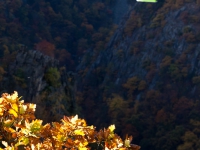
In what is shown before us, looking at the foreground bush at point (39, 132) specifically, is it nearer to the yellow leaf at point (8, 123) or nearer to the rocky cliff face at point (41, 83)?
the yellow leaf at point (8, 123)

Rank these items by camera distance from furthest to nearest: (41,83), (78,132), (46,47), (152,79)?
(46,47), (152,79), (41,83), (78,132)

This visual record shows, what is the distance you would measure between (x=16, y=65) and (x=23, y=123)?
29.0 metres

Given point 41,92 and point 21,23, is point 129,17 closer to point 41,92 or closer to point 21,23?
point 21,23

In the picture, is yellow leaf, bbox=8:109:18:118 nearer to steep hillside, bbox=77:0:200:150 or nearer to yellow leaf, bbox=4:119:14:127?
yellow leaf, bbox=4:119:14:127

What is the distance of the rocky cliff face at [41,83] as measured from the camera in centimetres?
3250

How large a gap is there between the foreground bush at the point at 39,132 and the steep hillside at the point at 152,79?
48.4m

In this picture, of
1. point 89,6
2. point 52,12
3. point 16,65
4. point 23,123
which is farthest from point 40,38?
point 23,123

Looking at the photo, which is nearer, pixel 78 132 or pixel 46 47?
pixel 78 132

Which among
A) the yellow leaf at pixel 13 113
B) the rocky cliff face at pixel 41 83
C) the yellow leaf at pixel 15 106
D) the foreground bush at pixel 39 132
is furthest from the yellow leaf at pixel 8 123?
the rocky cliff face at pixel 41 83

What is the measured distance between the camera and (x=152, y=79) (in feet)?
219

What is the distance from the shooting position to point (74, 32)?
335 ft

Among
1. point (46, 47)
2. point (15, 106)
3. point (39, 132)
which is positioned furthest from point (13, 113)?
point (46, 47)

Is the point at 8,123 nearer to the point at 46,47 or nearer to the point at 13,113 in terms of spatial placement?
the point at 13,113

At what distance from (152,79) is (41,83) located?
35.8 meters
